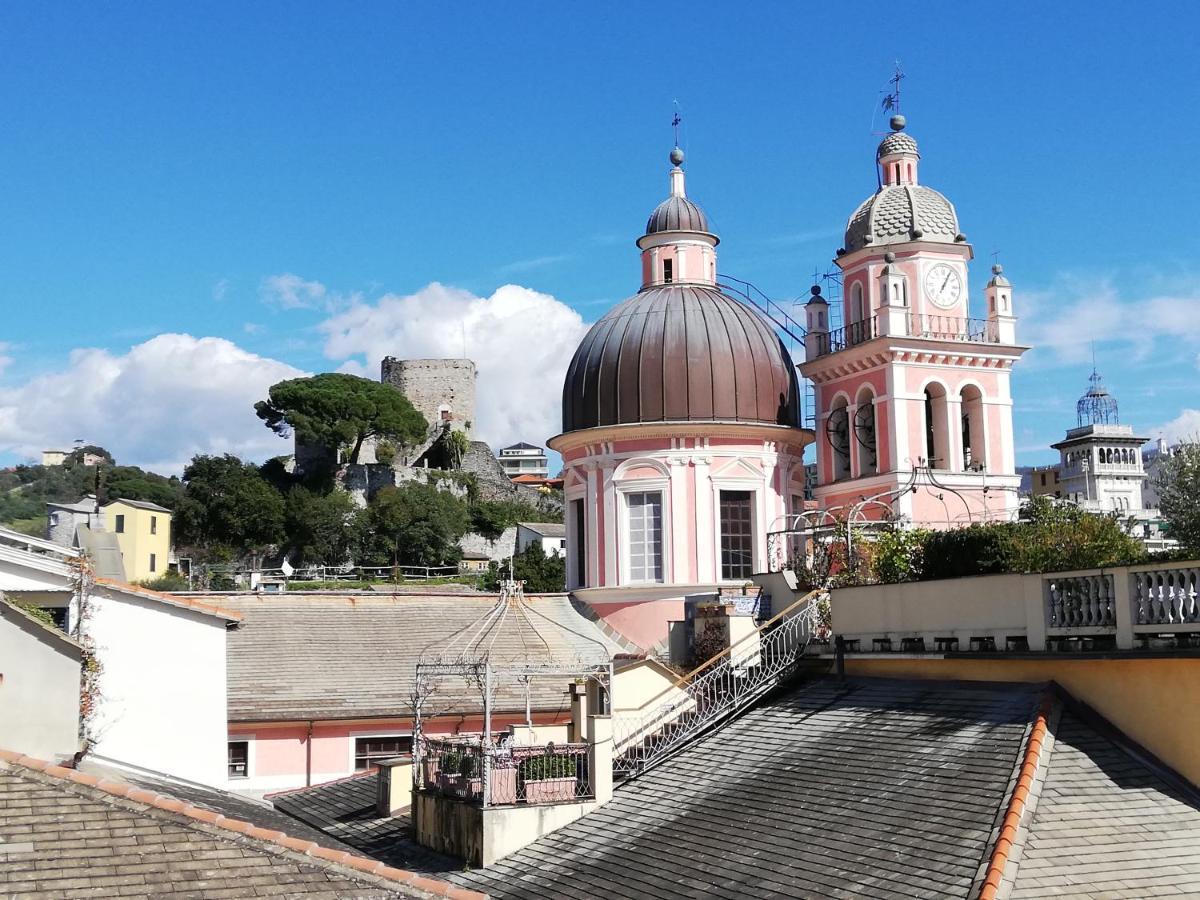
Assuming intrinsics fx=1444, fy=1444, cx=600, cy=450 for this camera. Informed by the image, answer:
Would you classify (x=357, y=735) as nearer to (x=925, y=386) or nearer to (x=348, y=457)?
(x=925, y=386)

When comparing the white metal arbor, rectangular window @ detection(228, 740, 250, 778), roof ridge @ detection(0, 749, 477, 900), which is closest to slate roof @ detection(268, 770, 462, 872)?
rectangular window @ detection(228, 740, 250, 778)

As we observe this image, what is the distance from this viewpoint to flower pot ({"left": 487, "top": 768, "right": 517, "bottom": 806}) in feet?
66.6

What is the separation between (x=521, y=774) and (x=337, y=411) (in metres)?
92.0

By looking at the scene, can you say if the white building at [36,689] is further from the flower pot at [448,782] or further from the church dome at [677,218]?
the church dome at [677,218]

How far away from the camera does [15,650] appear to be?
1677 cm

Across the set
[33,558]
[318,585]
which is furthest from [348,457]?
[33,558]

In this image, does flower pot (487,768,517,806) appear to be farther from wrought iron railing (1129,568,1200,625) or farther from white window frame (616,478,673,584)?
white window frame (616,478,673,584)

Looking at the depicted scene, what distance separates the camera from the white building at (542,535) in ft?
329

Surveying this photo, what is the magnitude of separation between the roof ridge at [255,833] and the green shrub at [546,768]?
8.35 meters

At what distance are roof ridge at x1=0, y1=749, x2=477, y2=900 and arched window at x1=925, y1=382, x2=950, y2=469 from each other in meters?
23.8

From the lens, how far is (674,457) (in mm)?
36219

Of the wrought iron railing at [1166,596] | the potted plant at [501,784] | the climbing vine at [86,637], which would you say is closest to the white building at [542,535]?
the climbing vine at [86,637]

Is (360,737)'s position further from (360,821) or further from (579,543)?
(579,543)

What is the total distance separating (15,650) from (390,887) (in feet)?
24.1
